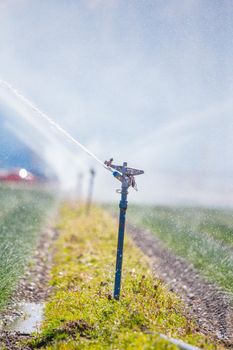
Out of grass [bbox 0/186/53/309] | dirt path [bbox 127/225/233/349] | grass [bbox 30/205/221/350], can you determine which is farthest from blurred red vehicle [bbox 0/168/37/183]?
grass [bbox 30/205/221/350]

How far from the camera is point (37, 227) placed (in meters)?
14.3

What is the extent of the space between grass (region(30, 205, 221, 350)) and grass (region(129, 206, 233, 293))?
113 cm

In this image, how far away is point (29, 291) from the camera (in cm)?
874

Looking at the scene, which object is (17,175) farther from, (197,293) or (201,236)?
(197,293)

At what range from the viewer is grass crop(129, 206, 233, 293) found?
8798 millimetres

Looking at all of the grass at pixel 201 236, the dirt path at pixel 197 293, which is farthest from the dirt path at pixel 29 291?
the grass at pixel 201 236

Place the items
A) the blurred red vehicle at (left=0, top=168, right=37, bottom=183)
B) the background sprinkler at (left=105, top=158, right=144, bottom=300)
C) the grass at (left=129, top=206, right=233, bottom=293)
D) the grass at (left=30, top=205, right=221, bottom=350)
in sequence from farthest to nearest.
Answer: the blurred red vehicle at (left=0, top=168, right=37, bottom=183)
the grass at (left=129, top=206, right=233, bottom=293)
the background sprinkler at (left=105, top=158, right=144, bottom=300)
the grass at (left=30, top=205, right=221, bottom=350)

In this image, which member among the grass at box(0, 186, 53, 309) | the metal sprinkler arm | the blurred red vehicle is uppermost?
the blurred red vehicle

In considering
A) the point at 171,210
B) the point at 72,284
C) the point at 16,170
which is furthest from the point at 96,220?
the point at 16,170

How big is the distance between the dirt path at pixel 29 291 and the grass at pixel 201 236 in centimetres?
308

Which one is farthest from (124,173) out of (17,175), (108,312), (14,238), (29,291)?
(17,175)

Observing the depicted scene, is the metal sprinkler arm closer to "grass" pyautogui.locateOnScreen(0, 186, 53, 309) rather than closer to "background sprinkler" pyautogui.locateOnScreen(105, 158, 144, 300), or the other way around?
"background sprinkler" pyautogui.locateOnScreen(105, 158, 144, 300)

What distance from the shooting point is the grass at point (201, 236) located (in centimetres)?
880

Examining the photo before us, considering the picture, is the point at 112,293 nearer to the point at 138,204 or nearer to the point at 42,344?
the point at 42,344
